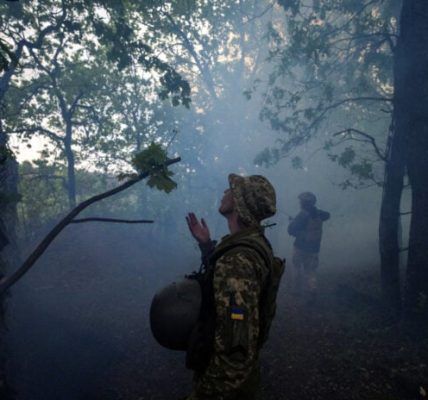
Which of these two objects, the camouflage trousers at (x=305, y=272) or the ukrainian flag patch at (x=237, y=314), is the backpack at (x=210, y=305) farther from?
the camouflage trousers at (x=305, y=272)

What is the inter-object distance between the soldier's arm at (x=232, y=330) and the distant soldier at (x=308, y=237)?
795cm

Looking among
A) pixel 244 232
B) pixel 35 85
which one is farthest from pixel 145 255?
pixel 244 232

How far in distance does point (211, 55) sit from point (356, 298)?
59.7 feet

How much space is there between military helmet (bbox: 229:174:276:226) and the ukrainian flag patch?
2.30 ft

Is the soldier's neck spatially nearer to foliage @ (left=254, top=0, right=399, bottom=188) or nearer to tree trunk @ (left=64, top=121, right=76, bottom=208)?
foliage @ (left=254, top=0, right=399, bottom=188)

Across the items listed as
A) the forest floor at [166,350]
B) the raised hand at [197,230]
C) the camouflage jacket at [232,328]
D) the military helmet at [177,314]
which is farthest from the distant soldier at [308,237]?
the camouflage jacket at [232,328]

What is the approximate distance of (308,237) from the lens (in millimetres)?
9500

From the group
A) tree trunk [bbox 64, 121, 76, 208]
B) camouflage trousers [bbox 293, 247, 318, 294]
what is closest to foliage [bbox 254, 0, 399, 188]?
camouflage trousers [bbox 293, 247, 318, 294]

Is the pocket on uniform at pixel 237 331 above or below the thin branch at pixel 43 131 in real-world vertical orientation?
below

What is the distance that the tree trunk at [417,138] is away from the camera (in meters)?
6.46

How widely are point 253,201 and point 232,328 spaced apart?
0.94 meters

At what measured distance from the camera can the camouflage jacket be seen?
185 cm

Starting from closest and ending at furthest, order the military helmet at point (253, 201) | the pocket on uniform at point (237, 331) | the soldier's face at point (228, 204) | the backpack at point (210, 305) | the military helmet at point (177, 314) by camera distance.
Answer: the pocket on uniform at point (237, 331)
the backpack at point (210, 305)
the military helmet at point (177, 314)
the military helmet at point (253, 201)
the soldier's face at point (228, 204)

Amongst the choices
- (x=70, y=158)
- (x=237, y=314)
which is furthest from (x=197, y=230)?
(x=70, y=158)
